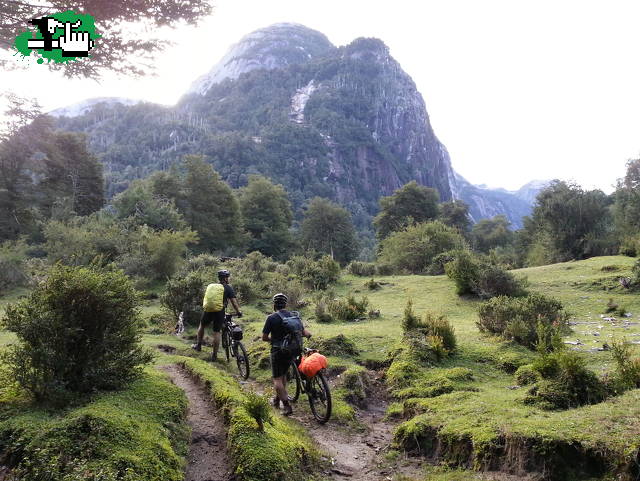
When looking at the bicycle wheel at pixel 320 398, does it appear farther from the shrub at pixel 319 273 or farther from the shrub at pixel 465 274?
the shrub at pixel 319 273

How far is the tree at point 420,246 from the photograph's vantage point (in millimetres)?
30573

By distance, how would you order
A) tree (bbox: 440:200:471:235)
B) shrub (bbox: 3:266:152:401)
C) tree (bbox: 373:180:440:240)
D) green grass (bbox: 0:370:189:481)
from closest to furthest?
1. green grass (bbox: 0:370:189:481)
2. shrub (bbox: 3:266:152:401)
3. tree (bbox: 373:180:440:240)
4. tree (bbox: 440:200:471:235)

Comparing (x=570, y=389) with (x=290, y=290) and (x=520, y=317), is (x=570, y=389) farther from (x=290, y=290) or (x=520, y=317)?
(x=290, y=290)

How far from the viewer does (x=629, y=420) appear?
4586 millimetres

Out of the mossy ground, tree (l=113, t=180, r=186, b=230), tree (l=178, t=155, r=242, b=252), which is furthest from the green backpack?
tree (l=178, t=155, r=242, b=252)

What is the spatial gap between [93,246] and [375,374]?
22.4m

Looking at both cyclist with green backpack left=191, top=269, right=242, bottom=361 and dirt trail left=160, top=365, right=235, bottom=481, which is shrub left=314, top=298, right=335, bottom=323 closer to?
cyclist with green backpack left=191, top=269, right=242, bottom=361

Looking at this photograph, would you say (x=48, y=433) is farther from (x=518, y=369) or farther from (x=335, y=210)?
(x=335, y=210)

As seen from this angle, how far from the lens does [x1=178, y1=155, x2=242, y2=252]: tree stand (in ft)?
138

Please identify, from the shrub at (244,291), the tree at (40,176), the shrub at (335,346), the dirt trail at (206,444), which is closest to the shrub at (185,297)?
the shrub at (244,291)

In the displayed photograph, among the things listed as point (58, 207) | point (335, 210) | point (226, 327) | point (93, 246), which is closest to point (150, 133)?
point (335, 210)

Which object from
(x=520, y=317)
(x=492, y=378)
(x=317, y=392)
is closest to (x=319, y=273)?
(x=520, y=317)

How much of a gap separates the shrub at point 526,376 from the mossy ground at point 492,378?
0.25 m

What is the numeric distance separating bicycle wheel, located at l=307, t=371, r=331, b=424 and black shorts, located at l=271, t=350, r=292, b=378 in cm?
53
